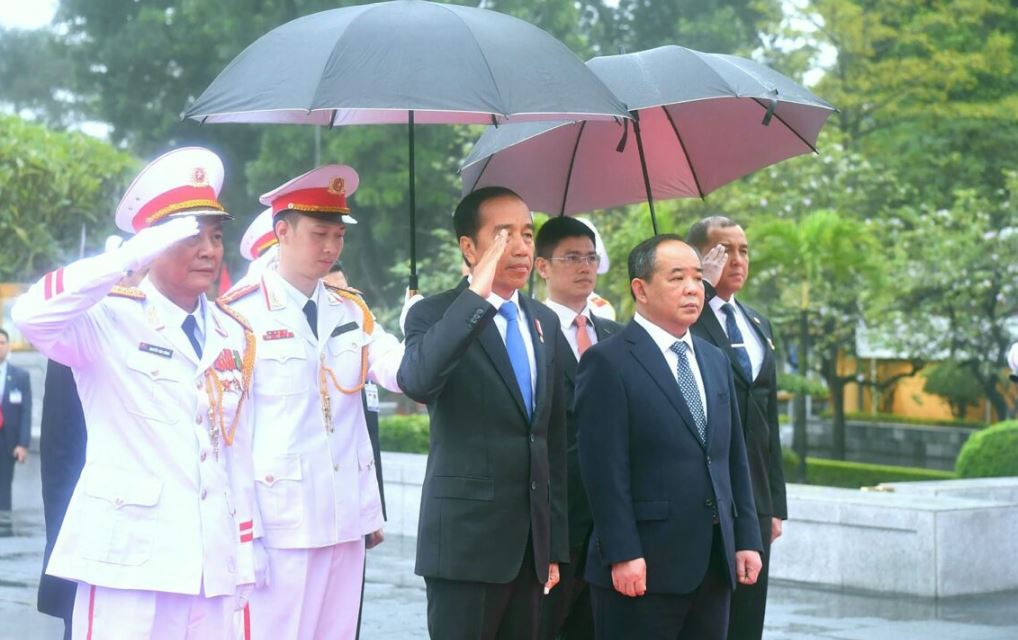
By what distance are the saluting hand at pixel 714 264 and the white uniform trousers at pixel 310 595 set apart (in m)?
2.00

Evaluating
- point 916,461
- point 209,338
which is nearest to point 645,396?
point 209,338

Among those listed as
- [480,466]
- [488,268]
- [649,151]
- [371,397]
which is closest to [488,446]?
[480,466]

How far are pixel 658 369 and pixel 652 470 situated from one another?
0.35m

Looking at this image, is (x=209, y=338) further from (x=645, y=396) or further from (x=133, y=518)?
(x=645, y=396)

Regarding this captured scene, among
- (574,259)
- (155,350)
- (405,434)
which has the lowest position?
(405,434)

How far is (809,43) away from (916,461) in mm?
7639

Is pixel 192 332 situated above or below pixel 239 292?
below

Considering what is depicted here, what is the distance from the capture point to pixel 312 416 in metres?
5.06

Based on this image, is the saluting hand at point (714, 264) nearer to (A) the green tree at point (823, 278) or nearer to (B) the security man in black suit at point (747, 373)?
(B) the security man in black suit at point (747, 373)

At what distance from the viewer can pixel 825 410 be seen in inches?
1273

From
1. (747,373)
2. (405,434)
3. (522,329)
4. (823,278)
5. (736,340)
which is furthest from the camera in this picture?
(823,278)

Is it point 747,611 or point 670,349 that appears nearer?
point 670,349

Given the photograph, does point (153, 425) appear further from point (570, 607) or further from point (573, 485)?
point (570, 607)

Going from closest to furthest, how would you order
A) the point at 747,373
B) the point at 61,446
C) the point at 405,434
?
1. the point at 61,446
2. the point at 747,373
3. the point at 405,434
